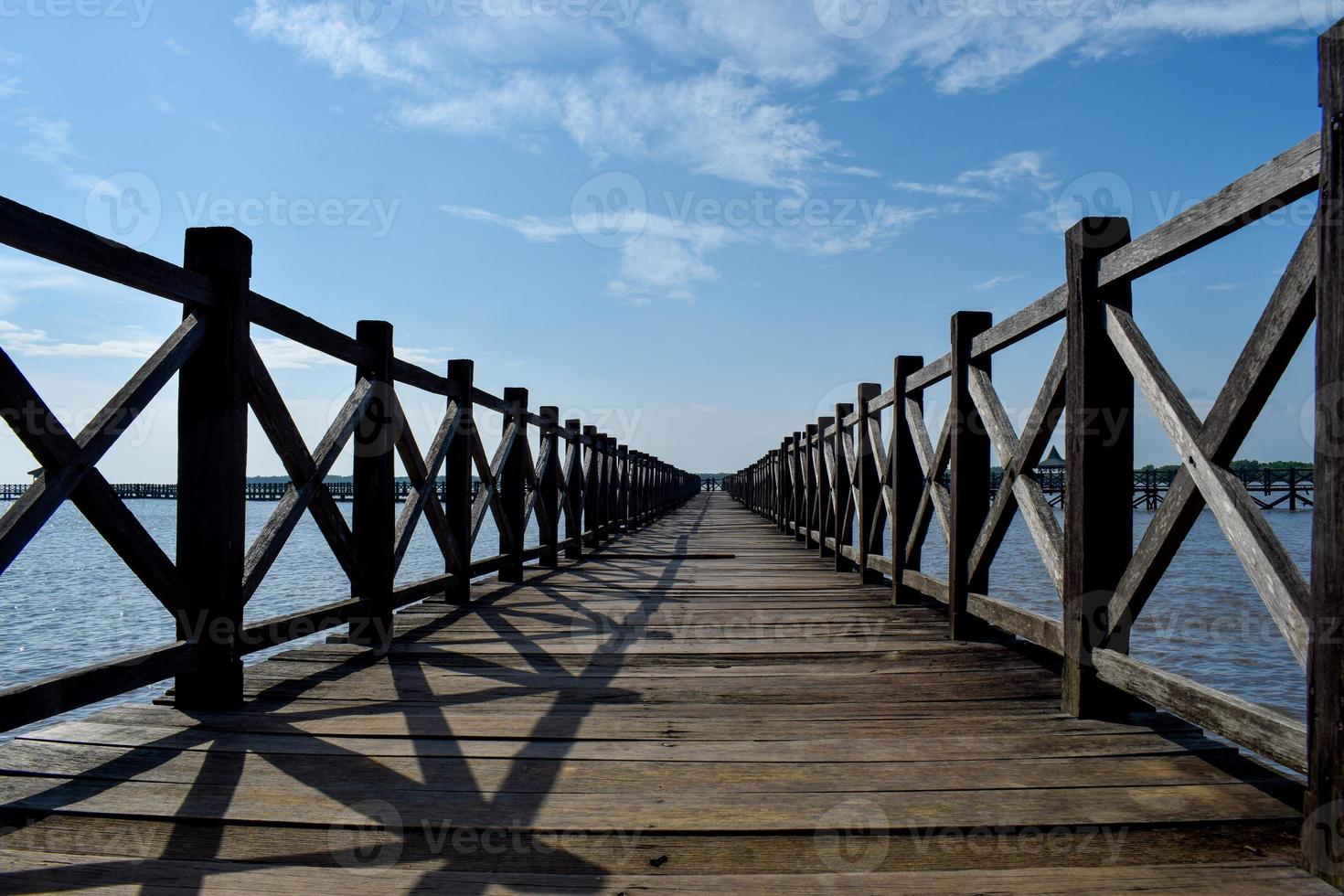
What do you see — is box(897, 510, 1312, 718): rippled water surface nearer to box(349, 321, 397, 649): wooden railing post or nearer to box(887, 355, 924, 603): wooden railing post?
box(887, 355, 924, 603): wooden railing post

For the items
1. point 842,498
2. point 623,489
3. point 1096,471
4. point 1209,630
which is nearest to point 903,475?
point 842,498

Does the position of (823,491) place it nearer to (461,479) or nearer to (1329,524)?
(461,479)

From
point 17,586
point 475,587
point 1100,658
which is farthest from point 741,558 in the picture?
point 17,586

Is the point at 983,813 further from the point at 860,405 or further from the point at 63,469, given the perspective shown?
the point at 860,405

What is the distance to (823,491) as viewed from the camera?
1031 centimetres

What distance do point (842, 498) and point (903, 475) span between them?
2.82 meters

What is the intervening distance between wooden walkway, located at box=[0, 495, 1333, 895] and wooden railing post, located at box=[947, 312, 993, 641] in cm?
52

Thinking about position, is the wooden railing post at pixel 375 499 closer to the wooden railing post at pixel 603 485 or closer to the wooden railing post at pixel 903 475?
the wooden railing post at pixel 903 475

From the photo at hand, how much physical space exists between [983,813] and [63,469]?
277 cm

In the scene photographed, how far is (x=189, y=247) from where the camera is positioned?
3.26m

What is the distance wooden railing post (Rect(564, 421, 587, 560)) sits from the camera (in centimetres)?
1003

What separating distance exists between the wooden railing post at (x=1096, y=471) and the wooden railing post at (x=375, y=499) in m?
3.27

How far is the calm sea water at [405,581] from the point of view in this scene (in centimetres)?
781

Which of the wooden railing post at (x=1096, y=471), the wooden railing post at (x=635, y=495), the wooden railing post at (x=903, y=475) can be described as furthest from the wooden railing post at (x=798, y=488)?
the wooden railing post at (x=1096, y=471)
